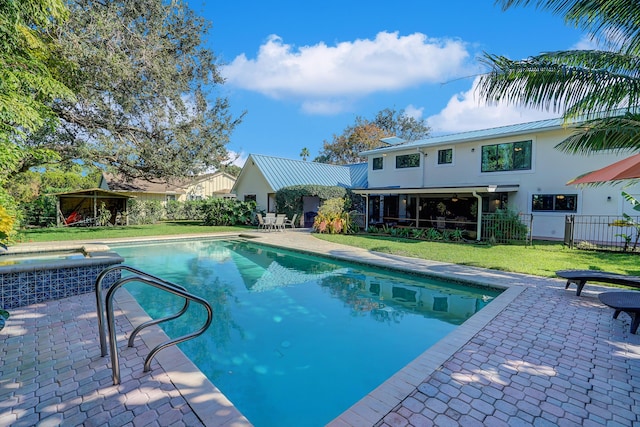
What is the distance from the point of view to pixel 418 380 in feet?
11.8

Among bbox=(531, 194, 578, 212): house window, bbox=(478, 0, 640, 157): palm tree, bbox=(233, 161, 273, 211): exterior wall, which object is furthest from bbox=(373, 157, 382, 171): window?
bbox=(478, 0, 640, 157): palm tree

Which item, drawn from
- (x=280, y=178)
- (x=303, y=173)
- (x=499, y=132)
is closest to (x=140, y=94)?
(x=280, y=178)

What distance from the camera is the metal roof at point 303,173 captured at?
25.0 m

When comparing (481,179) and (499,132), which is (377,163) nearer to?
(481,179)

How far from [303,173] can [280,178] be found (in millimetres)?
2505

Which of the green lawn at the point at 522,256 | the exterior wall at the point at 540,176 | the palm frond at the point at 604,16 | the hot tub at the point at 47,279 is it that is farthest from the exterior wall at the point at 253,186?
the palm frond at the point at 604,16

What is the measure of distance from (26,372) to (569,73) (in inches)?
403

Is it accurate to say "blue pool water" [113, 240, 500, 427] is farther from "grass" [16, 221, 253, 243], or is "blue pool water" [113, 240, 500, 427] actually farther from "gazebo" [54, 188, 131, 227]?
"gazebo" [54, 188, 131, 227]

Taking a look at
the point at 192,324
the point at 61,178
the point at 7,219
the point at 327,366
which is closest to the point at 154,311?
the point at 192,324

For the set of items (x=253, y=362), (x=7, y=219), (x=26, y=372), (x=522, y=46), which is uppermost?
(x=522, y=46)

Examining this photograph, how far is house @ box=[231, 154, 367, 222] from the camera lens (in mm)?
25031

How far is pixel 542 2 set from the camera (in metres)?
6.07

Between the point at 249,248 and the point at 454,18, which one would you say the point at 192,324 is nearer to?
the point at 249,248

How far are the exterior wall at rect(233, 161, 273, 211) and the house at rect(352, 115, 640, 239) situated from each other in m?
8.82
